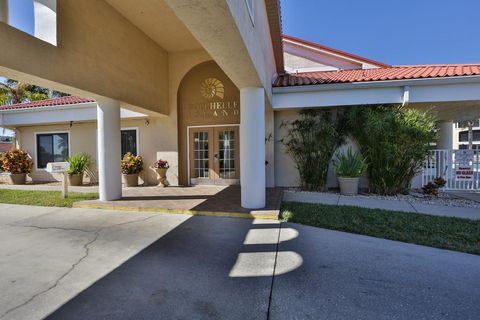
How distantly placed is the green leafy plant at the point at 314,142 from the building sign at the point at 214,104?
2.35 metres

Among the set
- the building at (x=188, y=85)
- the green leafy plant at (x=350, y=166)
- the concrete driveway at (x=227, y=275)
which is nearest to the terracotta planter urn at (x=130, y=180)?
the building at (x=188, y=85)

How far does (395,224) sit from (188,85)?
8451mm

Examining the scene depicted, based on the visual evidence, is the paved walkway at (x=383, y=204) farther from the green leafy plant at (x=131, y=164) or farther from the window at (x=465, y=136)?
the window at (x=465, y=136)

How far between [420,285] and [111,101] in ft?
25.1

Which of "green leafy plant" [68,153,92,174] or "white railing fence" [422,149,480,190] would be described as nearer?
"white railing fence" [422,149,480,190]

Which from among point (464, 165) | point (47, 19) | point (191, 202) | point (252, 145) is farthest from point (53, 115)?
point (464, 165)

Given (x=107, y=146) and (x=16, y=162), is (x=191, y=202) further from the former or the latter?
(x=16, y=162)

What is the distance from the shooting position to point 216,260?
3.87m

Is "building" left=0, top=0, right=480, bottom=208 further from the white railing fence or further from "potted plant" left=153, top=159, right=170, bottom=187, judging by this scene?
the white railing fence

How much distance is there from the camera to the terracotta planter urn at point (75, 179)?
1144 cm

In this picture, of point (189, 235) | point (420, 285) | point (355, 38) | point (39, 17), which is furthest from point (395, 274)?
point (355, 38)

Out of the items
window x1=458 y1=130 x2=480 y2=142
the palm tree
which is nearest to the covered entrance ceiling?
the palm tree

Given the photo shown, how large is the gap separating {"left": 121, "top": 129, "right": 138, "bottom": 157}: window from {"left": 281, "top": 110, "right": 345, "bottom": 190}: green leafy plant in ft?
20.4

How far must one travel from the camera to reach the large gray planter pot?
849 cm
